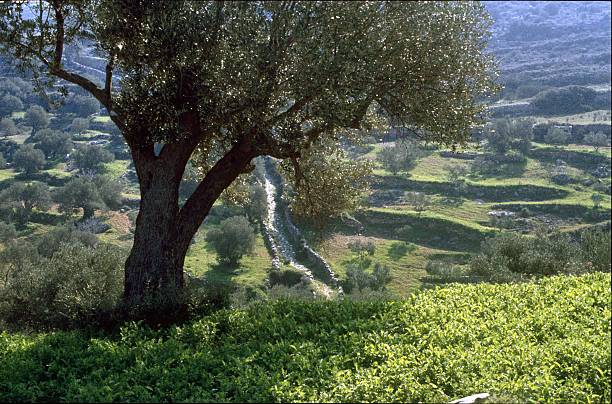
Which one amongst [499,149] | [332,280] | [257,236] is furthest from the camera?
[499,149]

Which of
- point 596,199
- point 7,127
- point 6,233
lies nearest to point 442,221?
point 596,199

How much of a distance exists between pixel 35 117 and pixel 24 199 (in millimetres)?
10649

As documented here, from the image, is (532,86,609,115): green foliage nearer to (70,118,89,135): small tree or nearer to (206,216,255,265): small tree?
(206,216,255,265): small tree

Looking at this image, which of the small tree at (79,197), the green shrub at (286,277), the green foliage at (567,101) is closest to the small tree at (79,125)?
the small tree at (79,197)

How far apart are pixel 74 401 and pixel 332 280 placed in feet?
181

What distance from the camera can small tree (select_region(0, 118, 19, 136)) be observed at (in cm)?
2556

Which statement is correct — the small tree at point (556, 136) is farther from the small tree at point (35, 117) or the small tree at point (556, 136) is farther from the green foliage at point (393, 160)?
the small tree at point (35, 117)

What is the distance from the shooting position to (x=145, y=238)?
11094 mm

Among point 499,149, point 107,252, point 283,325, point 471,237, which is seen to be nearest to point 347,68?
point 283,325

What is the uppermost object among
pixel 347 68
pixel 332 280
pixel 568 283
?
pixel 347 68

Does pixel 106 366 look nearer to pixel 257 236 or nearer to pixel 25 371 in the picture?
pixel 25 371

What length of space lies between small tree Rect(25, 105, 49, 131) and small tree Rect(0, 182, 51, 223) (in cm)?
485

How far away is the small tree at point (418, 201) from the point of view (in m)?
90.7

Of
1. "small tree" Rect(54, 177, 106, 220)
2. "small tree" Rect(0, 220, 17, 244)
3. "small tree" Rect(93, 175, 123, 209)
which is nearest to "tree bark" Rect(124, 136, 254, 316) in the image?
"small tree" Rect(0, 220, 17, 244)
